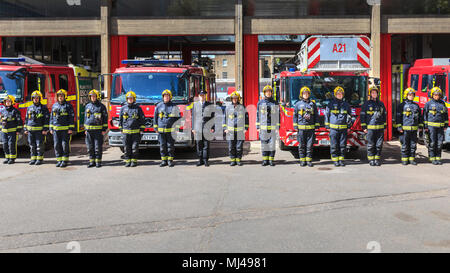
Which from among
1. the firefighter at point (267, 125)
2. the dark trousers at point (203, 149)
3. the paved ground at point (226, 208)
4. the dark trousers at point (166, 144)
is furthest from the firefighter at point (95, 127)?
the firefighter at point (267, 125)

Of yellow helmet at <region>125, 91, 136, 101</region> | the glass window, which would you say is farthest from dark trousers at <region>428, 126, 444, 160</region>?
the glass window

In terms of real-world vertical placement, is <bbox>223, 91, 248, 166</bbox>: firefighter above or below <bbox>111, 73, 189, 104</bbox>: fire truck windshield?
below

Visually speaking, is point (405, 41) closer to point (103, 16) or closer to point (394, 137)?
point (394, 137)

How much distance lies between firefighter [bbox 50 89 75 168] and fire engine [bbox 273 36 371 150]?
5117mm

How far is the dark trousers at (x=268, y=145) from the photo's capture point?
1170 centimetres

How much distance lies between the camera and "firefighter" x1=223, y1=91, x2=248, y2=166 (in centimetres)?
1179

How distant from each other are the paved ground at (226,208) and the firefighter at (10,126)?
2.28 ft

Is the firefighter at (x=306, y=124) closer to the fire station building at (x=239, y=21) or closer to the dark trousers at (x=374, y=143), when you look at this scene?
the dark trousers at (x=374, y=143)

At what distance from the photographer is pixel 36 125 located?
12055 millimetres

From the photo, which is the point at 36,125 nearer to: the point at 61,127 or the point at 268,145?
the point at 61,127

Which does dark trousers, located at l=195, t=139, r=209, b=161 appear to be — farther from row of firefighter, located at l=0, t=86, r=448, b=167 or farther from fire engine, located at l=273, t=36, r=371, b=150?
fire engine, located at l=273, t=36, r=371, b=150

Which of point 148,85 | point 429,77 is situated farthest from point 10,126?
point 429,77

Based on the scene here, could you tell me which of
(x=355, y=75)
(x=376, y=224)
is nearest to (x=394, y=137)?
(x=355, y=75)

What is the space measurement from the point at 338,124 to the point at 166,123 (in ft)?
12.7
